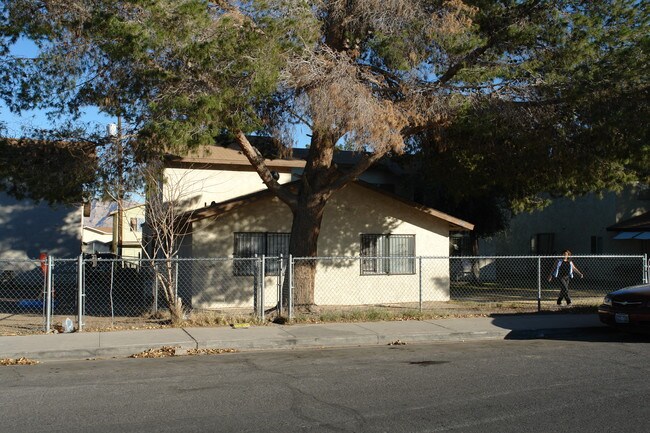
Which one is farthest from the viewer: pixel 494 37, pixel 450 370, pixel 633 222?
pixel 633 222

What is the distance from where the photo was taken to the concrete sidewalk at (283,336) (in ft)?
34.4

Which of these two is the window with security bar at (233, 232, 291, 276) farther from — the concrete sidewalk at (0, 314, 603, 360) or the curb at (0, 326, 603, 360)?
the curb at (0, 326, 603, 360)

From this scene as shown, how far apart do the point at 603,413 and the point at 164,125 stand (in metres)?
8.33

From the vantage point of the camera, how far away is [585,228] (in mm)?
30812

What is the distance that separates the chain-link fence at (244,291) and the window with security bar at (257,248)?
0.16 feet

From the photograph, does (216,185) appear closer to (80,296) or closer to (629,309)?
(80,296)

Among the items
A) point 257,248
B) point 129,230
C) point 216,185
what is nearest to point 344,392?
point 257,248

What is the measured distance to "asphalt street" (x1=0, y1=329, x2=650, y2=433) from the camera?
6211 mm

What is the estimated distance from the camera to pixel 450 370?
887 cm

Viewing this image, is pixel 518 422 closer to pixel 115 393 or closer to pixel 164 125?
pixel 115 393

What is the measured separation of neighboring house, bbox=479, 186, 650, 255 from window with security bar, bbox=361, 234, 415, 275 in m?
10.6

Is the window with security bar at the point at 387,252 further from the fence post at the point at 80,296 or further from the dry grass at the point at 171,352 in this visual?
the fence post at the point at 80,296

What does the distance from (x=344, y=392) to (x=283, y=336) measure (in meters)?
4.27

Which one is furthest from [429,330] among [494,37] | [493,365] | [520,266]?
[520,266]
